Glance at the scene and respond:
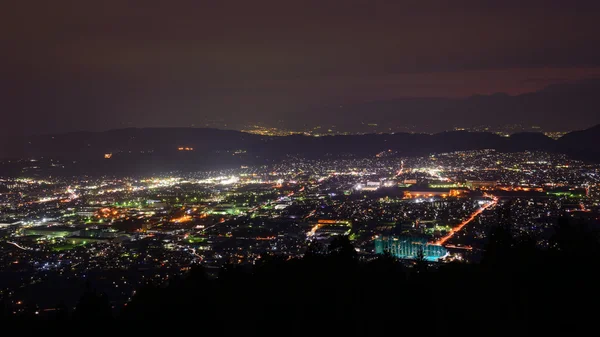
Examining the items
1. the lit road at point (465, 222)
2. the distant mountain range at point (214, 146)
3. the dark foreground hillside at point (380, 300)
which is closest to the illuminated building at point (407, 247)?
the lit road at point (465, 222)

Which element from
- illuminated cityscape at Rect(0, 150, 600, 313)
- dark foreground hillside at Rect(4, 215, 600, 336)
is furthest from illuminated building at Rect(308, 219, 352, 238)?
dark foreground hillside at Rect(4, 215, 600, 336)

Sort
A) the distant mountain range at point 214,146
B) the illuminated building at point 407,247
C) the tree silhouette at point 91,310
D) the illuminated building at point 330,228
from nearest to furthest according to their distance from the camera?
1. the tree silhouette at point 91,310
2. the illuminated building at point 407,247
3. the illuminated building at point 330,228
4. the distant mountain range at point 214,146

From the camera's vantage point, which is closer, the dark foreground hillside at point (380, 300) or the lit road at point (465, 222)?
the dark foreground hillside at point (380, 300)

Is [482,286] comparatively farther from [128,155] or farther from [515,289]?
[128,155]

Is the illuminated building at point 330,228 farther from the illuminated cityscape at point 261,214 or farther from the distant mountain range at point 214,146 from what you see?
the distant mountain range at point 214,146

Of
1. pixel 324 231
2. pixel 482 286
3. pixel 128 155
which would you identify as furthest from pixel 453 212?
pixel 128 155

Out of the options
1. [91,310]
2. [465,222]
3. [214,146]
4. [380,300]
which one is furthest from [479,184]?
[214,146]
